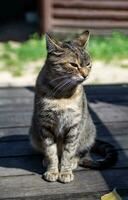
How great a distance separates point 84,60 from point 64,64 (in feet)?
0.43

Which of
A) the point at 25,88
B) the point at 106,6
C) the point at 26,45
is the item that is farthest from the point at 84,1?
the point at 25,88

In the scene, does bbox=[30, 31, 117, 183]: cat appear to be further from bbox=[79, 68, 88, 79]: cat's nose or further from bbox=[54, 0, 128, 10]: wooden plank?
bbox=[54, 0, 128, 10]: wooden plank

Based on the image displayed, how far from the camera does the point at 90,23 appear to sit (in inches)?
361

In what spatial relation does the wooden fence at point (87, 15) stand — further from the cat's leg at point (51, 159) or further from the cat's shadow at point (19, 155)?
the cat's leg at point (51, 159)

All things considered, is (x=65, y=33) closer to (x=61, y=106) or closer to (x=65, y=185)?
(x=61, y=106)

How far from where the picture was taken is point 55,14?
913 centimetres

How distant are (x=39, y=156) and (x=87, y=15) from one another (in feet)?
19.4

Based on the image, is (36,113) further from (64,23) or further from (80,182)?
(64,23)

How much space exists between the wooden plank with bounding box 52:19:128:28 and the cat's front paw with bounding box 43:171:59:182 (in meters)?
6.14

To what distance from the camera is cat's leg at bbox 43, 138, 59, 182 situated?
3.24 meters

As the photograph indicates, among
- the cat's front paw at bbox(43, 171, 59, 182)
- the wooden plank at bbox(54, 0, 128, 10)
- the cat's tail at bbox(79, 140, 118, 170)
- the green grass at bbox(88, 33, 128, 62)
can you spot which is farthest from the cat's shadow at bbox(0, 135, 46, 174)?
the wooden plank at bbox(54, 0, 128, 10)

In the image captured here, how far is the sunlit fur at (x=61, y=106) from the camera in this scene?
3057mm

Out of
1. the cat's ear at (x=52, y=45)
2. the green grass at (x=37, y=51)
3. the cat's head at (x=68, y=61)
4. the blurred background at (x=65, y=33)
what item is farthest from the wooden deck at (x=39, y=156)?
the green grass at (x=37, y=51)

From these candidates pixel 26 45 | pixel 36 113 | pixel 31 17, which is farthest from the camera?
pixel 31 17
